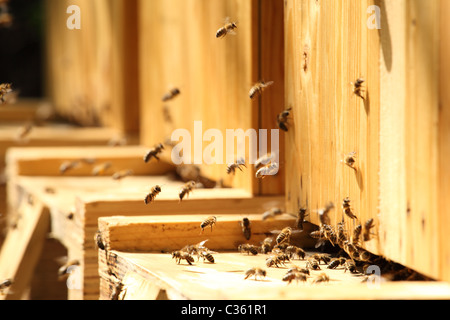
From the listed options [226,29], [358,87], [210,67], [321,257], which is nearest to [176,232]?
[321,257]

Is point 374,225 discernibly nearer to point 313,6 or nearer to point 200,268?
point 200,268

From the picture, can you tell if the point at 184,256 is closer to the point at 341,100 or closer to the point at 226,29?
the point at 341,100

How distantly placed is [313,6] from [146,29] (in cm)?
372

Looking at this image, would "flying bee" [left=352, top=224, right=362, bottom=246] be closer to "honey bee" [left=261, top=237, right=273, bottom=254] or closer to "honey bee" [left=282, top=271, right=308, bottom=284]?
"honey bee" [left=282, top=271, right=308, bottom=284]

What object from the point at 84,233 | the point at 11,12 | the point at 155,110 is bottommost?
the point at 84,233

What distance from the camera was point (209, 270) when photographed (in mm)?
3684

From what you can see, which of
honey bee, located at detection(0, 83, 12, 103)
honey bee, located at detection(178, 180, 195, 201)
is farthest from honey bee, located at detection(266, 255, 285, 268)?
honey bee, located at detection(0, 83, 12, 103)

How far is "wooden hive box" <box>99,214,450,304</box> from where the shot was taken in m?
2.68

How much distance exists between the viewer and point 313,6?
4.16 metres

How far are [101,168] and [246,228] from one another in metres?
3.22

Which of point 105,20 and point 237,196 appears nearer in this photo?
point 237,196

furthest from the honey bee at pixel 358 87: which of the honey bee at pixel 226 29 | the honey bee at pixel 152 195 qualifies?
the honey bee at pixel 226 29

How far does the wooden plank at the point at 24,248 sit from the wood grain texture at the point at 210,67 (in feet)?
3.97

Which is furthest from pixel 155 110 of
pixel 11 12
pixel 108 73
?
pixel 11 12
